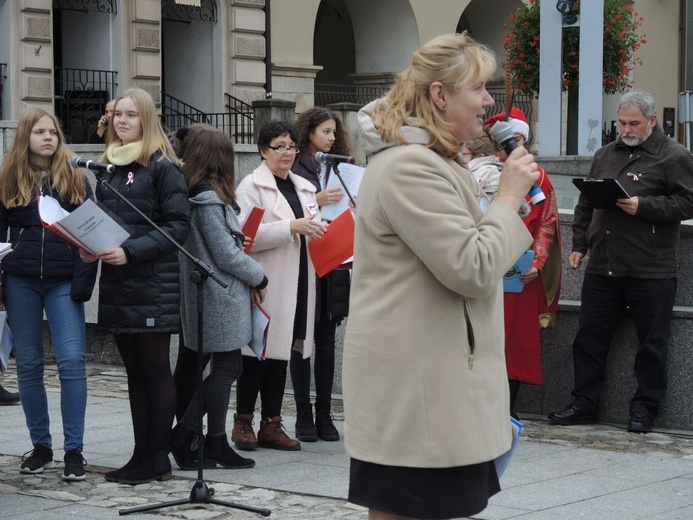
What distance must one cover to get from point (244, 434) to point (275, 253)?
104 centimetres

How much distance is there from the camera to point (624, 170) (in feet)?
27.0

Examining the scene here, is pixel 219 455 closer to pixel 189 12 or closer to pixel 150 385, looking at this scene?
pixel 150 385

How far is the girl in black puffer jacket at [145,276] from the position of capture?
6.46 meters

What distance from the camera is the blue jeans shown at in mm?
6668

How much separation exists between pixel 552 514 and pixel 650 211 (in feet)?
8.69

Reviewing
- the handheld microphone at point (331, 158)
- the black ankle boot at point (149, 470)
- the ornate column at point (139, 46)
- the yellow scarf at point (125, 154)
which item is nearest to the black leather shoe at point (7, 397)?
the black ankle boot at point (149, 470)

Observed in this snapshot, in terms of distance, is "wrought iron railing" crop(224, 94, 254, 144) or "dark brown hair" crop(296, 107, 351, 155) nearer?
"dark brown hair" crop(296, 107, 351, 155)

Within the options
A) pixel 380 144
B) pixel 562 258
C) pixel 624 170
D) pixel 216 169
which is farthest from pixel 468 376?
pixel 562 258

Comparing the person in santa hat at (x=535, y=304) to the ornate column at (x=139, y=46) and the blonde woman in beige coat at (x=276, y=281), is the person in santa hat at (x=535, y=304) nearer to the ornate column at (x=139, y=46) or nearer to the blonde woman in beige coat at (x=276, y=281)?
the blonde woman in beige coat at (x=276, y=281)

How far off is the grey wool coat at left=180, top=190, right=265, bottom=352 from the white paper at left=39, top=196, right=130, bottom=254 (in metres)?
0.72

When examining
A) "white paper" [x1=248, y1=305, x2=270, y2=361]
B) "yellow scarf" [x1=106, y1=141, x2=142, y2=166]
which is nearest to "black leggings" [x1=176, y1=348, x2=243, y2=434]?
"white paper" [x1=248, y1=305, x2=270, y2=361]

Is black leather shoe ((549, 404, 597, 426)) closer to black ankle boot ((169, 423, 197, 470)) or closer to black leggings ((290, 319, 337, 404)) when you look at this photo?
black leggings ((290, 319, 337, 404))

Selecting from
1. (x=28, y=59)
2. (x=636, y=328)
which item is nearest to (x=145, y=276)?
(x=636, y=328)

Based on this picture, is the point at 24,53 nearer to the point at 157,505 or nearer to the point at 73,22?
the point at 73,22
